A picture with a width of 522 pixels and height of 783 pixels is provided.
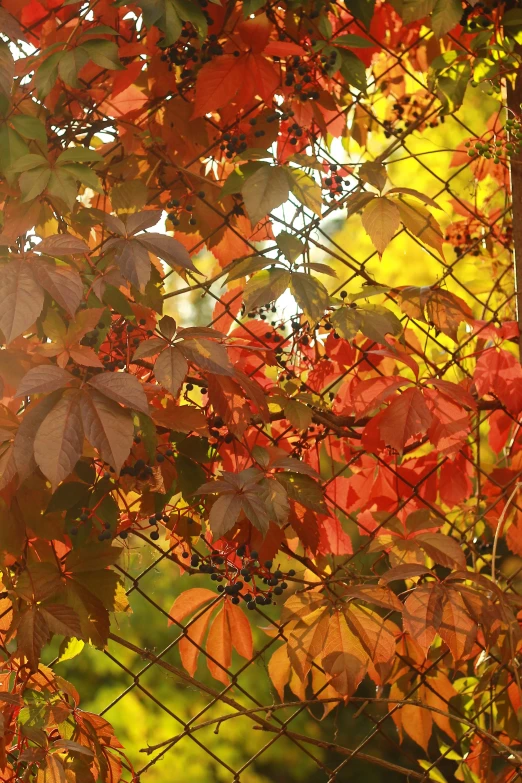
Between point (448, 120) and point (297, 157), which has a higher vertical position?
point (448, 120)

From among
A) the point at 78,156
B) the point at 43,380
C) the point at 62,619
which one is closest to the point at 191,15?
the point at 78,156

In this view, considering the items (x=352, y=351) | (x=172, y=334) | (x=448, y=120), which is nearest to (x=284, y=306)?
(x=352, y=351)

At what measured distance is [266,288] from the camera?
48.0 inches

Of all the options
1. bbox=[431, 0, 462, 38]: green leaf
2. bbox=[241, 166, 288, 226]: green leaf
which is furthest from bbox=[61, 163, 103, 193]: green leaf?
bbox=[431, 0, 462, 38]: green leaf

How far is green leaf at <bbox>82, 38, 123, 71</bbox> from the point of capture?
3.87 ft

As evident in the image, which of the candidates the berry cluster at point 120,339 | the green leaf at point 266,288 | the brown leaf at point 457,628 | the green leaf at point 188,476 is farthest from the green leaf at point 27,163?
the brown leaf at point 457,628

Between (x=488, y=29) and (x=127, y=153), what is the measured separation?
646 mm

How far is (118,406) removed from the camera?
0.96 m

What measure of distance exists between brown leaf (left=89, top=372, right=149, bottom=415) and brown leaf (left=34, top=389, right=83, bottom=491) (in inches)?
1.5

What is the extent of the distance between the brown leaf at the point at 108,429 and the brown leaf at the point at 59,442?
1 centimetres

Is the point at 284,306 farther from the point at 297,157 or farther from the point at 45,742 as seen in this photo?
the point at 45,742

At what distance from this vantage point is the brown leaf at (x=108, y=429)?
0.94 metres

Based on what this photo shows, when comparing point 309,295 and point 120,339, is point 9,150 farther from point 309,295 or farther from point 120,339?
point 309,295

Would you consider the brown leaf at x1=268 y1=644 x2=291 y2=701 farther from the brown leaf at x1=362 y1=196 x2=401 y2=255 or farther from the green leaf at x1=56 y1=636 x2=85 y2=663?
the brown leaf at x1=362 y1=196 x2=401 y2=255
